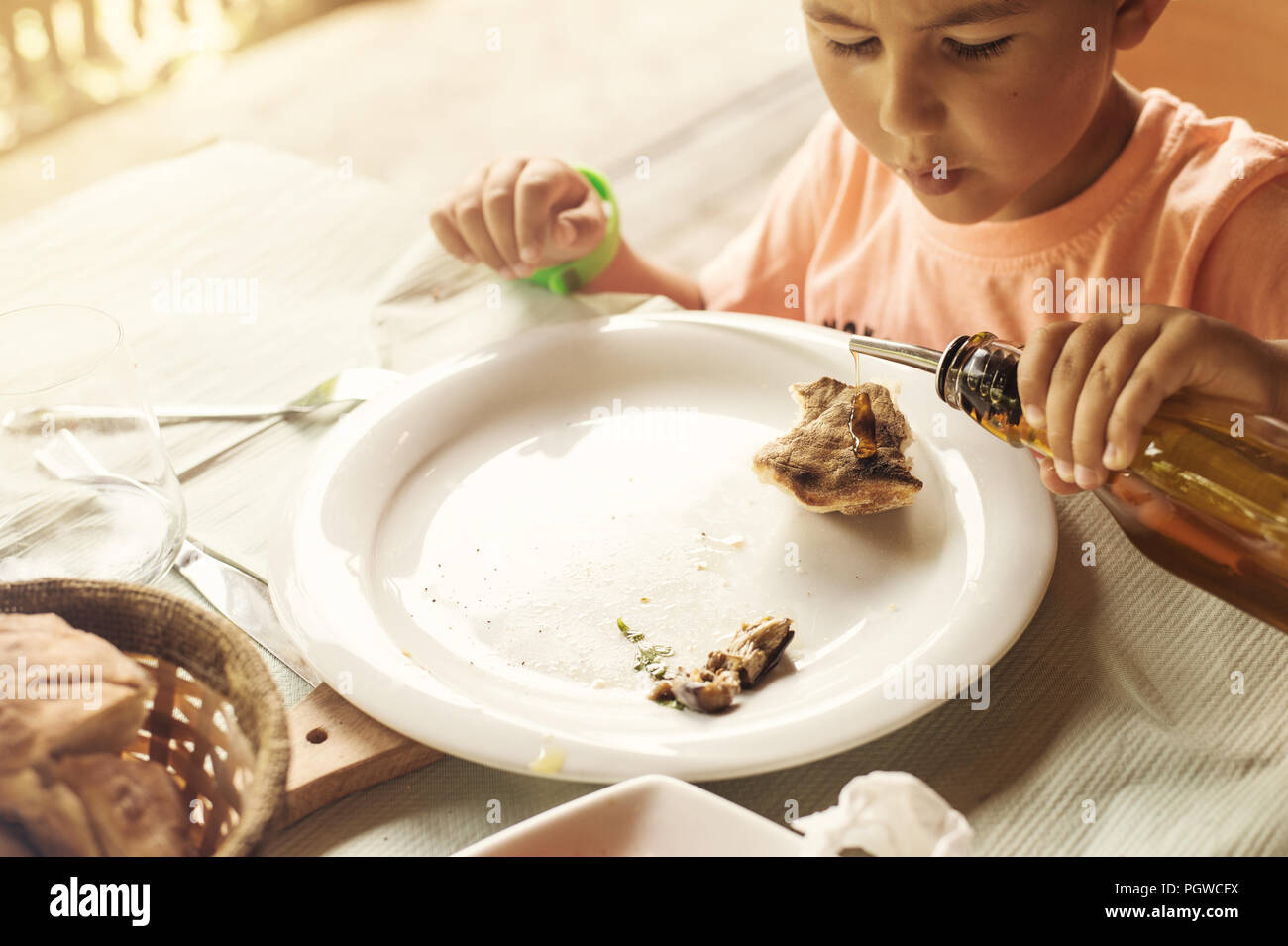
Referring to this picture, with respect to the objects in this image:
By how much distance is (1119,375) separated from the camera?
0.67m

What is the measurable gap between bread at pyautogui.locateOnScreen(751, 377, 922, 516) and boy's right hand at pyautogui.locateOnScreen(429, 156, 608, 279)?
1.19 ft

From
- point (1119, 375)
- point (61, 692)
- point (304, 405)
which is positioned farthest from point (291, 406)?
point (1119, 375)

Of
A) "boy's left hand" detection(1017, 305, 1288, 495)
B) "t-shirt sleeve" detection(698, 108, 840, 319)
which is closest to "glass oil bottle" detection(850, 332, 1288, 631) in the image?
"boy's left hand" detection(1017, 305, 1288, 495)

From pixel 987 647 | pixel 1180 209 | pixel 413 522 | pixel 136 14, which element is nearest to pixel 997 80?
pixel 1180 209

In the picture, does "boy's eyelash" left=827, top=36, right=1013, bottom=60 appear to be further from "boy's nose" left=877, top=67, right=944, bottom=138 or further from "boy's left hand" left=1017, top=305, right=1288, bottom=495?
"boy's left hand" left=1017, top=305, right=1288, bottom=495

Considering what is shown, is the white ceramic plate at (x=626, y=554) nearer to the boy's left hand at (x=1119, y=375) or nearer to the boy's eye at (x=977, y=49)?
the boy's left hand at (x=1119, y=375)

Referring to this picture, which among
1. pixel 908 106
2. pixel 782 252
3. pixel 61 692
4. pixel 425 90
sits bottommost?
pixel 425 90

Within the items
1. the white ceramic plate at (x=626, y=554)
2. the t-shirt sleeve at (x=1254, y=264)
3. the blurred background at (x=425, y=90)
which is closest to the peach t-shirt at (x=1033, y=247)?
the t-shirt sleeve at (x=1254, y=264)

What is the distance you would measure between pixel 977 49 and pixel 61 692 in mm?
754

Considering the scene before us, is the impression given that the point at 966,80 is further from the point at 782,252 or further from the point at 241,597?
the point at 241,597

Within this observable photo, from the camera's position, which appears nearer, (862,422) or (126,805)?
(126,805)

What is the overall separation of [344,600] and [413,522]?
0.41 ft
